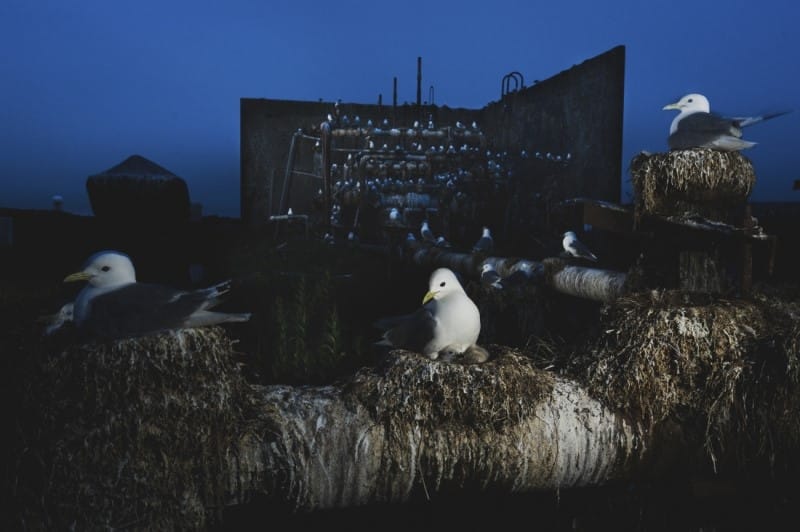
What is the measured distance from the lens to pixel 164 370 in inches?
97.1

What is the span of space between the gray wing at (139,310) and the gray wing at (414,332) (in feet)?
3.33

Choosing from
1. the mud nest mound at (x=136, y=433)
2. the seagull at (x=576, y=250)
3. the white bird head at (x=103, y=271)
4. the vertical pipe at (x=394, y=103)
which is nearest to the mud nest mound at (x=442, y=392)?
the mud nest mound at (x=136, y=433)

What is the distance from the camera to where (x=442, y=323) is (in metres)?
3.02

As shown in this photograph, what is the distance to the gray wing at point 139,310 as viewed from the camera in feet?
8.11

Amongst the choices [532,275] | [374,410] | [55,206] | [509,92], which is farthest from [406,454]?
[55,206]

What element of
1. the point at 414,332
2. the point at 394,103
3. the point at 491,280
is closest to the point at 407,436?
the point at 414,332

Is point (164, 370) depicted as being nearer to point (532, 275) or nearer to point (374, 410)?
point (374, 410)

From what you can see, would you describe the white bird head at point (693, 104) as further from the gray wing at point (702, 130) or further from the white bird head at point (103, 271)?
the white bird head at point (103, 271)

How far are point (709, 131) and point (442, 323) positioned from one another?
194 centimetres

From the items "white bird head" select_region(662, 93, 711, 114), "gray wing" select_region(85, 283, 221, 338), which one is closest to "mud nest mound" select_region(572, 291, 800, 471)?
"white bird head" select_region(662, 93, 711, 114)

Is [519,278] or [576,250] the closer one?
[519,278]

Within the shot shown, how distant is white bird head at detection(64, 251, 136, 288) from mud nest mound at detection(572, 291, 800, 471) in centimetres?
232

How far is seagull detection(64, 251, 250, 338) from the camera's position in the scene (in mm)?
2480

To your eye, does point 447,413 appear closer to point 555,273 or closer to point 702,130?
point 702,130
